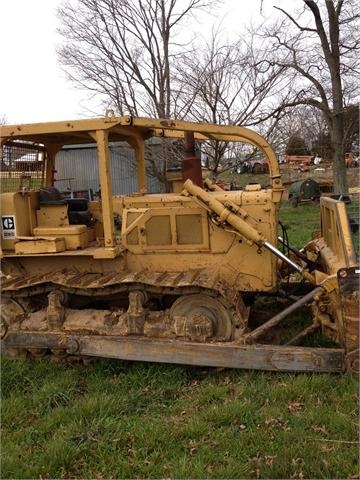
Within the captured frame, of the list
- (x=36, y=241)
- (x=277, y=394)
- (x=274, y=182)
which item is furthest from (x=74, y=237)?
(x=277, y=394)

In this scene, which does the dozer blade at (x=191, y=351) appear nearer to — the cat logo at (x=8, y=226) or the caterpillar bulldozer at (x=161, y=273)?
the caterpillar bulldozer at (x=161, y=273)

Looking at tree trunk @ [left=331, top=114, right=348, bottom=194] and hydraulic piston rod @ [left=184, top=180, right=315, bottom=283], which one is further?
tree trunk @ [left=331, top=114, right=348, bottom=194]

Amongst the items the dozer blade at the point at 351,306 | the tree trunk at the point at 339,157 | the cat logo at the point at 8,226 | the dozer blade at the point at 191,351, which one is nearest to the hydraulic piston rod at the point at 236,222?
the dozer blade at the point at 351,306

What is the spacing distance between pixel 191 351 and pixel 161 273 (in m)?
0.82

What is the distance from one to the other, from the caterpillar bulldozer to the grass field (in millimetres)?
195

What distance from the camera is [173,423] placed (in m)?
3.85

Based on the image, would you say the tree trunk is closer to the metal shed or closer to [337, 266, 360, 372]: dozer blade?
the metal shed

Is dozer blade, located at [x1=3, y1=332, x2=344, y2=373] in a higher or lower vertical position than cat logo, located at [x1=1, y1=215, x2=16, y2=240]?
lower

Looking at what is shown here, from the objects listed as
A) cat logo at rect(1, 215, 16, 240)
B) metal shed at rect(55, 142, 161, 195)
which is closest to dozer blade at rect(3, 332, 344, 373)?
cat logo at rect(1, 215, 16, 240)

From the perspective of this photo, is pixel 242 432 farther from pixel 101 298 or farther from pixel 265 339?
pixel 101 298

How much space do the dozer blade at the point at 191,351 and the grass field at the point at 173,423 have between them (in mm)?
114

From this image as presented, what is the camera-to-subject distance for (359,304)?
13.4ft

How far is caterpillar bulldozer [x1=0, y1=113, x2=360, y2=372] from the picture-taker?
178 inches

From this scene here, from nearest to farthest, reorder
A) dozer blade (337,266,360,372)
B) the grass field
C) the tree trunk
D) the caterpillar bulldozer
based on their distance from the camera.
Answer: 1. the grass field
2. dozer blade (337,266,360,372)
3. the caterpillar bulldozer
4. the tree trunk
